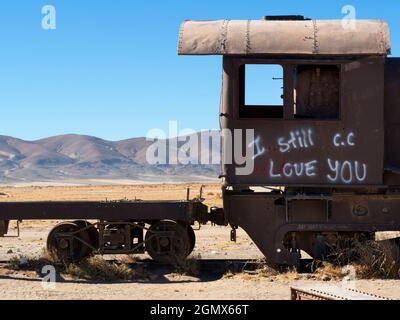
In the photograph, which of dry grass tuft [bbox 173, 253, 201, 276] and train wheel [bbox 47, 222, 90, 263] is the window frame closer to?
dry grass tuft [bbox 173, 253, 201, 276]

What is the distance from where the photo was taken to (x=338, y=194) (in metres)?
11.0

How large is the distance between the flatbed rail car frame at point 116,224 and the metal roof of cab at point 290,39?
2699mm

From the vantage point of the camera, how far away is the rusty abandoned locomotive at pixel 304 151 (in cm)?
1086

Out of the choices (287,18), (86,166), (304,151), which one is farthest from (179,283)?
(86,166)

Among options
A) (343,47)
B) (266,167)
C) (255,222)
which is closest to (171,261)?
(255,222)

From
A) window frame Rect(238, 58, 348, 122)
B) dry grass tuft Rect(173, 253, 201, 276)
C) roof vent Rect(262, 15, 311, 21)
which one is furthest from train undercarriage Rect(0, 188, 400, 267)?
roof vent Rect(262, 15, 311, 21)

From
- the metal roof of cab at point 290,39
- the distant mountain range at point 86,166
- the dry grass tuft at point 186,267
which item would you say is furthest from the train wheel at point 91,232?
the distant mountain range at point 86,166

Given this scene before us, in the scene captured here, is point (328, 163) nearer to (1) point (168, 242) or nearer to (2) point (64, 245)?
(1) point (168, 242)

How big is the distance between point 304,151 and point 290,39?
1873 millimetres

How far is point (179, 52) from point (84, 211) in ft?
10.3

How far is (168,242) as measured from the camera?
38.2ft
